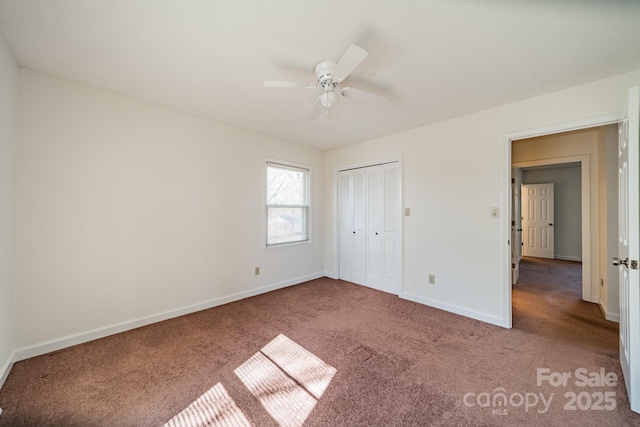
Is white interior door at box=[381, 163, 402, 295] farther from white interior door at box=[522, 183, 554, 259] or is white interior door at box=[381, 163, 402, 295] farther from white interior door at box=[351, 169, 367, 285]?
white interior door at box=[522, 183, 554, 259]

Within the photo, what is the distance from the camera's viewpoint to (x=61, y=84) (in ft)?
7.16

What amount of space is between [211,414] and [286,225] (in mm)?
2850

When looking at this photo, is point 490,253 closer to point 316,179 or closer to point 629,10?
point 629,10

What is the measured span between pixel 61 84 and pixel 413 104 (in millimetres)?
3415

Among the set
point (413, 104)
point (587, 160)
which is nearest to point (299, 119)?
point (413, 104)

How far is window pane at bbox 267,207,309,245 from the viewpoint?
3924 millimetres

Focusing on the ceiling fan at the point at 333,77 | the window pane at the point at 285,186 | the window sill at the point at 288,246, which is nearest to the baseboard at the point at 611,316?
the ceiling fan at the point at 333,77

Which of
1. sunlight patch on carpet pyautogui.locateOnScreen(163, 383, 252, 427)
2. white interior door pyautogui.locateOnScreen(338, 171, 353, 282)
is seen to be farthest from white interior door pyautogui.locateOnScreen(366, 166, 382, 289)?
sunlight patch on carpet pyautogui.locateOnScreen(163, 383, 252, 427)

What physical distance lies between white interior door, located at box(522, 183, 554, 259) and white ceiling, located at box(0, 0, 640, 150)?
5.23 meters

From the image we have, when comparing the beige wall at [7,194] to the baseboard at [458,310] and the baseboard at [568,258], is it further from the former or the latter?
the baseboard at [568,258]

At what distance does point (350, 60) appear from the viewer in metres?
1.56

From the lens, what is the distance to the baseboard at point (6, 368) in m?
1.73

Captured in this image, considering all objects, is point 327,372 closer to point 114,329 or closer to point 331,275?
point 114,329

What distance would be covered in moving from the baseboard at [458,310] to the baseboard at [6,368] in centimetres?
393
